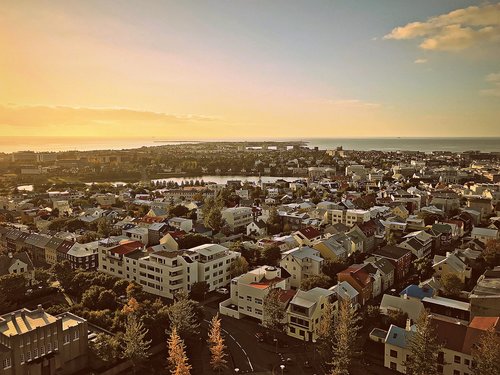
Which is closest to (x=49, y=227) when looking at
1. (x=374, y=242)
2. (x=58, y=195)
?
(x=58, y=195)

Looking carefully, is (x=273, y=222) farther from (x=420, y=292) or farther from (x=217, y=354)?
(x=217, y=354)

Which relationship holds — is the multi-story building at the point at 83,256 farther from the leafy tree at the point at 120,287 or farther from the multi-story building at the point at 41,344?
the multi-story building at the point at 41,344

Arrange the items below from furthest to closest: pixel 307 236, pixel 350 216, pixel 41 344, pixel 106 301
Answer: pixel 350 216, pixel 307 236, pixel 106 301, pixel 41 344

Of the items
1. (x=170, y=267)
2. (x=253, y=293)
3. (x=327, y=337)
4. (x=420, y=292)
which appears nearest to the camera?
(x=327, y=337)

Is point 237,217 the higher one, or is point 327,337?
point 327,337

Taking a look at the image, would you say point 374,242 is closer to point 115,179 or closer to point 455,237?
point 455,237

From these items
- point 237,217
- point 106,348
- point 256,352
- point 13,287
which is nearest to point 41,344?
point 106,348
